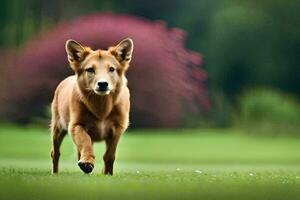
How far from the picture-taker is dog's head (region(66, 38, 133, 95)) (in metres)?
9.09

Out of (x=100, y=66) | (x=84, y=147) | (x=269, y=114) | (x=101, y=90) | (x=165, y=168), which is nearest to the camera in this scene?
(x=84, y=147)

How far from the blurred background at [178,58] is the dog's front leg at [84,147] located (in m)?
10.9

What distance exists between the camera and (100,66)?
9156mm

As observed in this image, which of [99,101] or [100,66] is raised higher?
[100,66]

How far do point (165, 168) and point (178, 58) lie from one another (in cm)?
975

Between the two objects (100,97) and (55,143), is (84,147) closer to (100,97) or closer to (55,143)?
(100,97)

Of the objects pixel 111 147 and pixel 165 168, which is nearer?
pixel 111 147

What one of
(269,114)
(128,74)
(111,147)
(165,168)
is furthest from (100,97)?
(269,114)

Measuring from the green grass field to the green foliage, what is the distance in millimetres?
418

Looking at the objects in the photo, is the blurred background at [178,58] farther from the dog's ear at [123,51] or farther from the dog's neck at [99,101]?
the dog's neck at [99,101]

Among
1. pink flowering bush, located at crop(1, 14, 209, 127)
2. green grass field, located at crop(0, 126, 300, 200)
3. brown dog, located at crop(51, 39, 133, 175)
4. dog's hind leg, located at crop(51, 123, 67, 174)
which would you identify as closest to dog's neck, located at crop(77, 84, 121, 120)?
brown dog, located at crop(51, 39, 133, 175)

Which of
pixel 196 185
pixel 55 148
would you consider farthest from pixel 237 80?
pixel 196 185

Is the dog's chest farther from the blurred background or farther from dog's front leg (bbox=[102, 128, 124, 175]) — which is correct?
the blurred background

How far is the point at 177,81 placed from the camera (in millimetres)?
21594
